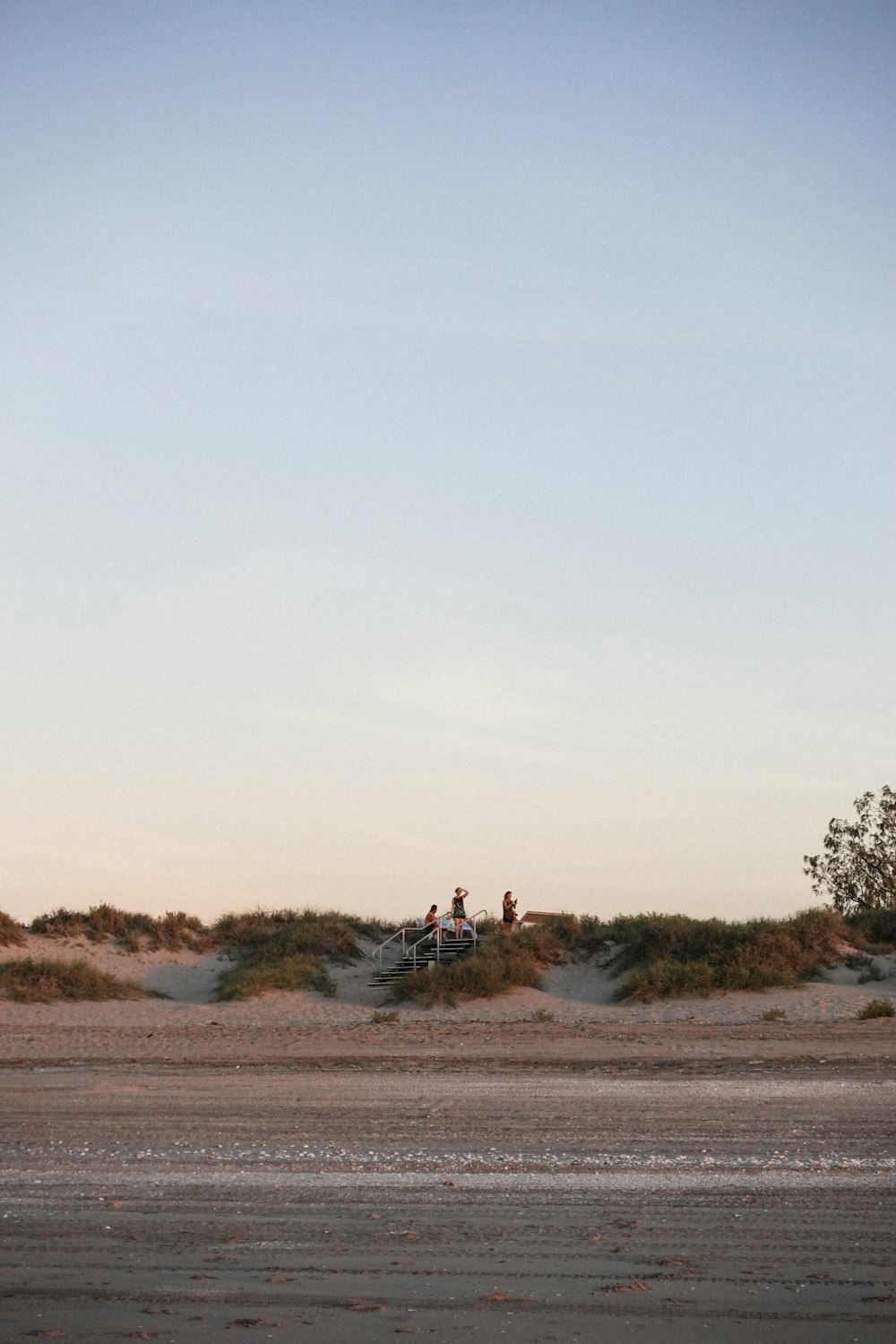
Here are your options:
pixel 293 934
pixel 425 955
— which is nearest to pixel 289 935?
pixel 293 934

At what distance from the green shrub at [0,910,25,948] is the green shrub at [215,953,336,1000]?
266 inches

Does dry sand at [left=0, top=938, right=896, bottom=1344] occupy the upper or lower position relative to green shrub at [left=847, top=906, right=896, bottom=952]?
lower

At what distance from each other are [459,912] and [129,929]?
9.98 meters

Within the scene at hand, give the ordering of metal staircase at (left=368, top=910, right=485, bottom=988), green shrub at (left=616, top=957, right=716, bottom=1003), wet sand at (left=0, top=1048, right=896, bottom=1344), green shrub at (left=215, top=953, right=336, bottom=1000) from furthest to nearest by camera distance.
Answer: metal staircase at (left=368, top=910, right=485, bottom=988) → green shrub at (left=215, top=953, right=336, bottom=1000) → green shrub at (left=616, top=957, right=716, bottom=1003) → wet sand at (left=0, top=1048, right=896, bottom=1344)

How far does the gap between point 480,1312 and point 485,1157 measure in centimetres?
456

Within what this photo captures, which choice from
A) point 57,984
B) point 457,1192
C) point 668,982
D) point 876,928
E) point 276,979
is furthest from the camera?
point 876,928

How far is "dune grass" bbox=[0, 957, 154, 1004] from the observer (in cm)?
3033

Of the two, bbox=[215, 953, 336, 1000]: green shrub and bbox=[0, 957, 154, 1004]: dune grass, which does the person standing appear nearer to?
bbox=[215, 953, 336, 1000]: green shrub

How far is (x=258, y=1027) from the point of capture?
2550cm

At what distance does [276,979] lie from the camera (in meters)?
31.3

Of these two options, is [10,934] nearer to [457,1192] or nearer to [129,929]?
[129,929]

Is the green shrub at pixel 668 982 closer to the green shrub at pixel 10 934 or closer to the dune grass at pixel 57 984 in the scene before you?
the dune grass at pixel 57 984

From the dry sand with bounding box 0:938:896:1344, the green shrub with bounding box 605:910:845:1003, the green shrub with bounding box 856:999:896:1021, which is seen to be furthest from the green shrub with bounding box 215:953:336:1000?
the green shrub with bounding box 856:999:896:1021

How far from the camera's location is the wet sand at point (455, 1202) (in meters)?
6.65
